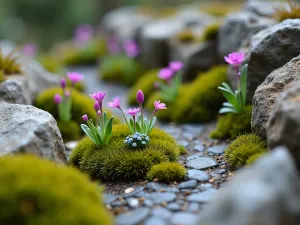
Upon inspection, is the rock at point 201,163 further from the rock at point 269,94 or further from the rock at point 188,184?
the rock at point 269,94

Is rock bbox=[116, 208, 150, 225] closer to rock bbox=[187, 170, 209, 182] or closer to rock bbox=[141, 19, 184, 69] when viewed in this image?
rock bbox=[187, 170, 209, 182]

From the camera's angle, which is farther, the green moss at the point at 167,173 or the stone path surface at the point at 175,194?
the green moss at the point at 167,173

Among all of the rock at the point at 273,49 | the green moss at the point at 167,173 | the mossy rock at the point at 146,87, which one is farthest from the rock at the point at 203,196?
the mossy rock at the point at 146,87

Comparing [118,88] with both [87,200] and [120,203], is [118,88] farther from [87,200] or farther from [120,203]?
[87,200]

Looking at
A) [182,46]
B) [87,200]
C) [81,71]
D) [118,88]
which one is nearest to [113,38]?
[81,71]

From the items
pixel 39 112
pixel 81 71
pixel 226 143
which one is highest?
pixel 39 112

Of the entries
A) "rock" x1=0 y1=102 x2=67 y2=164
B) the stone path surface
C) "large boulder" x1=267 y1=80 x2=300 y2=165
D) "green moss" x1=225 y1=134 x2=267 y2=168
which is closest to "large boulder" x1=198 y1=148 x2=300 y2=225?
"large boulder" x1=267 y1=80 x2=300 y2=165

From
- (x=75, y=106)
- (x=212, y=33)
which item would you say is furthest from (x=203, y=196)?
(x=212, y=33)
